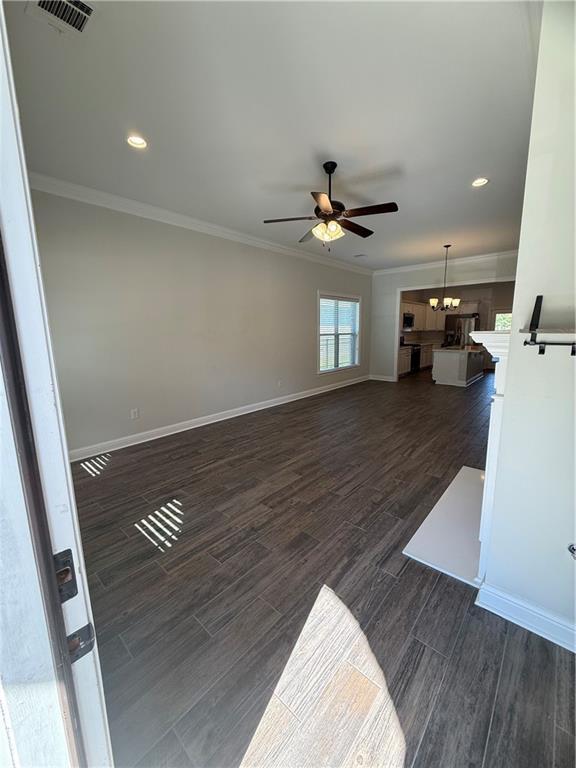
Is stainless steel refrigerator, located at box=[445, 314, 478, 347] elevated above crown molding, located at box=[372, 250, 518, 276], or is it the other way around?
crown molding, located at box=[372, 250, 518, 276]

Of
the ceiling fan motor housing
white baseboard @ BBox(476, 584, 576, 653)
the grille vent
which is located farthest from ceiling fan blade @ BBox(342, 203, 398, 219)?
white baseboard @ BBox(476, 584, 576, 653)

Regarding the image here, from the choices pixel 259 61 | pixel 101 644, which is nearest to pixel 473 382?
pixel 259 61

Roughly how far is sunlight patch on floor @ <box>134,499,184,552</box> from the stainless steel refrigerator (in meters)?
8.70

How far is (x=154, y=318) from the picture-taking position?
383cm

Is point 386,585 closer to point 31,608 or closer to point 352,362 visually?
point 31,608

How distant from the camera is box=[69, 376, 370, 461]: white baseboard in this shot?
11.3 ft

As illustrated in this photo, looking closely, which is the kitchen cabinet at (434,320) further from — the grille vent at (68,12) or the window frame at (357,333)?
the grille vent at (68,12)

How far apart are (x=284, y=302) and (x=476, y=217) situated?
10.0ft

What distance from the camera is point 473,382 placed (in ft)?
24.8

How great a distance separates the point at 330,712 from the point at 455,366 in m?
7.19

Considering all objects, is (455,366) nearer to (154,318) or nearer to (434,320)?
(434,320)

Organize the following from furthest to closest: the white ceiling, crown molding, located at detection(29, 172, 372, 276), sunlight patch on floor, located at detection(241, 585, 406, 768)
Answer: crown molding, located at detection(29, 172, 372, 276) < the white ceiling < sunlight patch on floor, located at detection(241, 585, 406, 768)

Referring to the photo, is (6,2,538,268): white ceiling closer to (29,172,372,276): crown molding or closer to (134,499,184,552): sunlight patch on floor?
(29,172,372,276): crown molding

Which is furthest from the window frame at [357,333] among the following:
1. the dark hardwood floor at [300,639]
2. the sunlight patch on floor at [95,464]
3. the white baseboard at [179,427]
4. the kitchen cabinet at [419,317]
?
the sunlight patch on floor at [95,464]
